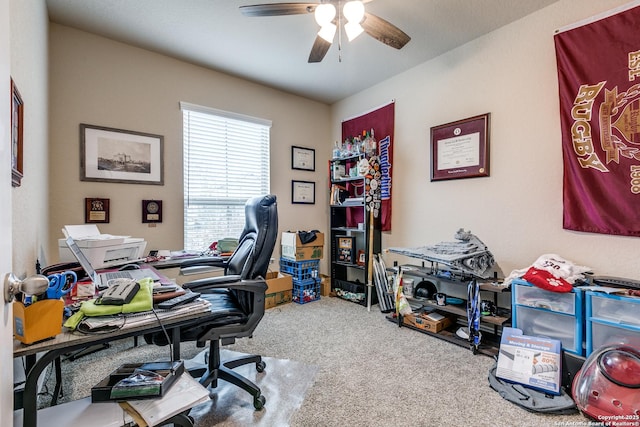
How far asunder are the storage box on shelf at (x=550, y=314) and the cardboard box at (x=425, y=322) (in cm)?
65

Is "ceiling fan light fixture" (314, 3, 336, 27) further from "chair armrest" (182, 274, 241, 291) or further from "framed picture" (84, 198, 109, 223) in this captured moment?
"framed picture" (84, 198, 109, 223)

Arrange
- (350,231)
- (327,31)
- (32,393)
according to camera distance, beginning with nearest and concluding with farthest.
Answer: (32,393) < (327,31) < (350,231)

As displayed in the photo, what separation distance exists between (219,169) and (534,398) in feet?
11.0

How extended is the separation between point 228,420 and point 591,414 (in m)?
1.88

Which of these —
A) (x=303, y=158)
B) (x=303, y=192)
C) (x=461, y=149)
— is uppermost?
(x=303, y=158)

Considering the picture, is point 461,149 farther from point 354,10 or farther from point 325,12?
point 325,12

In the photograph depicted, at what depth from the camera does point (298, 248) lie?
3.64 m

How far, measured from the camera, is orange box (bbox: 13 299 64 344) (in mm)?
940

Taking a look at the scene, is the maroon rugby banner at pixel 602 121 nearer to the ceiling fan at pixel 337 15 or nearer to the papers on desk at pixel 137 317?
the ceiling fan at pixel 337 15

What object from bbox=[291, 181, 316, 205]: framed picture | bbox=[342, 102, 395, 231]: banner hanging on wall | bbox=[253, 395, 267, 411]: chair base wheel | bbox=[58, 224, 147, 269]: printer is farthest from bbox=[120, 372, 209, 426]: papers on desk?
bbox=[291, 181, 316, 205]: framed picture

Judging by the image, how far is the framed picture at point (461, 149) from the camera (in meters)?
2.74

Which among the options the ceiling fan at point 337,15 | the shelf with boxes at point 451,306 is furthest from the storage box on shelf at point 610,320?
the ceiling fan at point 337,15

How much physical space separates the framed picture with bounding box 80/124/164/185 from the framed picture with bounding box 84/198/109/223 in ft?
0.65

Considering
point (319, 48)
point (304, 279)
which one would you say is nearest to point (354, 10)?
point (319, 48)
